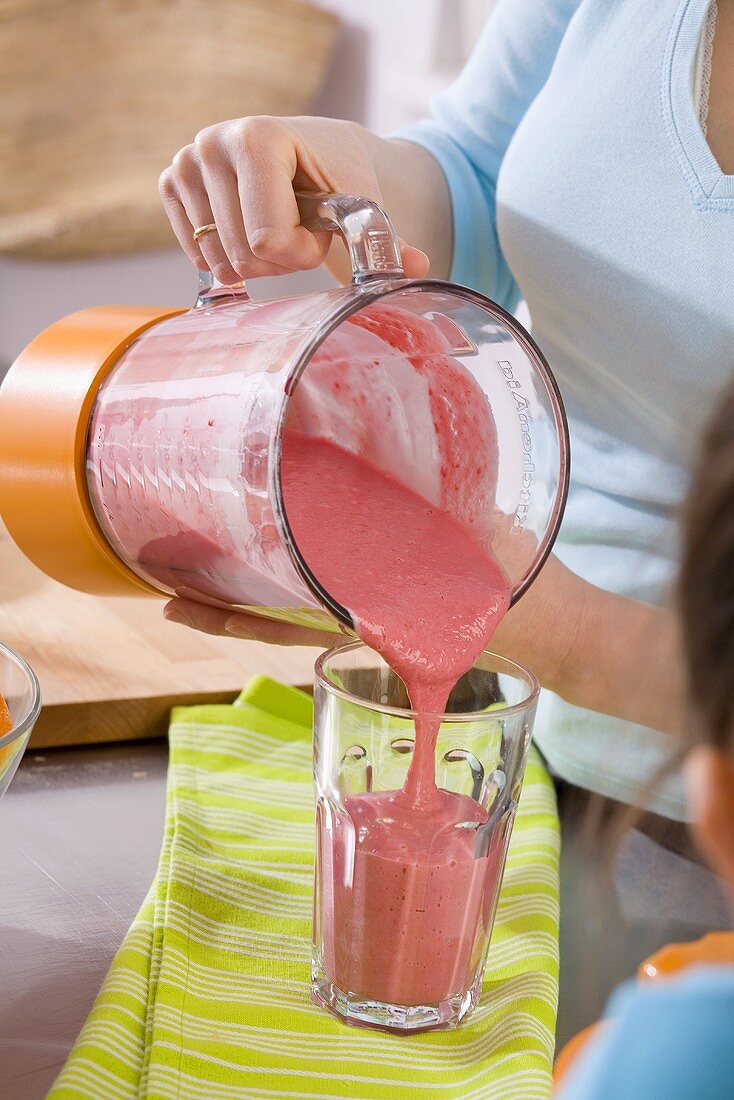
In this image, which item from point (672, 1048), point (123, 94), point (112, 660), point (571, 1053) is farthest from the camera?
point (123, 94)

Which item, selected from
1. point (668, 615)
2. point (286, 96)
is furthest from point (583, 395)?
point (286, 96)

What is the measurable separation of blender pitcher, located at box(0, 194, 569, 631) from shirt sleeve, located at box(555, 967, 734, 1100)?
21 centimetres

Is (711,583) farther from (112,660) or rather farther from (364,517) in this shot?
(112,660)

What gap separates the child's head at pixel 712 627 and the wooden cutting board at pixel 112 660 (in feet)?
1.66

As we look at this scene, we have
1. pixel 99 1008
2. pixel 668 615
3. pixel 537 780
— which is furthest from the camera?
pixel 537 780

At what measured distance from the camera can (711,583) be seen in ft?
1.05

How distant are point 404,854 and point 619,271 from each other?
1.40 ft

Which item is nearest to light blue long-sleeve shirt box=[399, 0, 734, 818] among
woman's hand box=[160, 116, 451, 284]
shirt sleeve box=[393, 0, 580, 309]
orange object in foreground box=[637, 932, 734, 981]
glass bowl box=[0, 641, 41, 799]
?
shirt sleeve box=[393, 0, 580, 309]

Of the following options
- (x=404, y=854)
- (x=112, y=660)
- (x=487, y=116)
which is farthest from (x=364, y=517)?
(x=487, y=116)

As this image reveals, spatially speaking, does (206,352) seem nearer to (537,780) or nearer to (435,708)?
(435,708)

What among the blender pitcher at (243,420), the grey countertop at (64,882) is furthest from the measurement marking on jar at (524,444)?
the grey countertop at (64,882)

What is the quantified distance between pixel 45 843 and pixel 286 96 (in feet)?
5.55

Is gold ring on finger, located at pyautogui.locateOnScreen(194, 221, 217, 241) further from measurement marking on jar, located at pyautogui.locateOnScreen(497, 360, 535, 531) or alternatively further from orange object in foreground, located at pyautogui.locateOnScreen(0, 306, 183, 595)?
measurement marking on jar, located at pyautogui.locateOnScreen(497, 360, 535, 531)

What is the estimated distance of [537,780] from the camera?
0.76 meters
